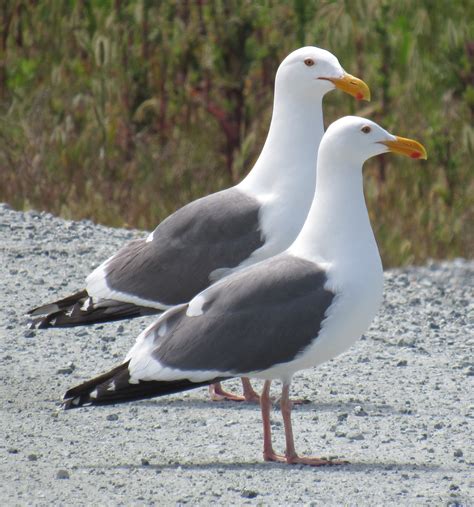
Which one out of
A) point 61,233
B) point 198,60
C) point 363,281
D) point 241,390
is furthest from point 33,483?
point 198,60

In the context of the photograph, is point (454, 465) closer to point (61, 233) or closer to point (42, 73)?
point (61, 233)

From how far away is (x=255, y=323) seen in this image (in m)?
5.28

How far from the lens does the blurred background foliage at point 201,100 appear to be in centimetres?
999

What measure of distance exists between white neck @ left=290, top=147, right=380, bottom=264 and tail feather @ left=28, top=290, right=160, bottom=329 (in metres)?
1.15

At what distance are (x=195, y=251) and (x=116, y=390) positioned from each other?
127cm

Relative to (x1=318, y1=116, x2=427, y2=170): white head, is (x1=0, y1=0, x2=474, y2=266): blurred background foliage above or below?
below

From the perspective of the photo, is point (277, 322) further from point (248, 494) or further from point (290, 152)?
point (290, 152)

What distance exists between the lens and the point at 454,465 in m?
5.30

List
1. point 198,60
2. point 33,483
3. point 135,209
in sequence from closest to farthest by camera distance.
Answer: point 33,483 < point 135,209 < point 198,60

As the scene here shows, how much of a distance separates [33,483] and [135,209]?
5081 mm

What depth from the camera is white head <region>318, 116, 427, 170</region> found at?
5.45 metres

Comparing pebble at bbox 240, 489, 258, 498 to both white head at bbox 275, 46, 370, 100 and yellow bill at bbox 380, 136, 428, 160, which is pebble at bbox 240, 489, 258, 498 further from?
white head at bbox 275, 46, 370, 100

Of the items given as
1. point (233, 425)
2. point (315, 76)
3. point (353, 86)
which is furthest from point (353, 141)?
point (233, 425)

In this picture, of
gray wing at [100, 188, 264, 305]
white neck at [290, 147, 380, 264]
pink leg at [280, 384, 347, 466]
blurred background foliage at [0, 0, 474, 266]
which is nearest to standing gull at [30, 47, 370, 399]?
gray wing at [100, 188, 264, 305]
